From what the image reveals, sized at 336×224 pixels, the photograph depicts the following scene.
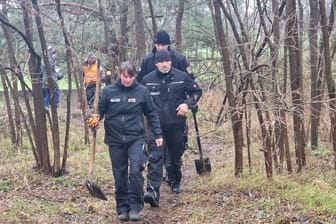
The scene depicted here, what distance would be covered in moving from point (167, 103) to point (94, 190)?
150cm

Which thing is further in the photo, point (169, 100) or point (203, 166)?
point (203, 166)

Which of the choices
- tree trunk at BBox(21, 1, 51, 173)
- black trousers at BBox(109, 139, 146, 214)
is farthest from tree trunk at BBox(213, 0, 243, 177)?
tree trunk at BBox(21, 1, 51, 173)

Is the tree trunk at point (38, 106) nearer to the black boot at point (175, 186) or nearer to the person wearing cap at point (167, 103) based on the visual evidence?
the person wearing cap at point (167, 103)

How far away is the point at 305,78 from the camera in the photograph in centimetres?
925

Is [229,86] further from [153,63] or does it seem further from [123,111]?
[123,111]

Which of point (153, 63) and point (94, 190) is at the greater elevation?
point (153, 63)

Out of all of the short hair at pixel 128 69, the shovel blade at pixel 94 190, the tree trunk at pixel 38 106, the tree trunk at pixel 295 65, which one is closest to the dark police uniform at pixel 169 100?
the shovel blade at pixel 94 190

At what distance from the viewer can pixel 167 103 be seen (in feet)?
22.7

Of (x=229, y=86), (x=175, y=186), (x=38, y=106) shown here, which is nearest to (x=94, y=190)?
(x=175, y=186)

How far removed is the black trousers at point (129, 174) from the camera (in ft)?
19.5

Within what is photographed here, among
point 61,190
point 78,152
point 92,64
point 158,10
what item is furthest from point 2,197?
point 158,10

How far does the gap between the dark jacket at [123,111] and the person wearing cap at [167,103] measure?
78 cm

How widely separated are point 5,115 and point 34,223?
8718mm

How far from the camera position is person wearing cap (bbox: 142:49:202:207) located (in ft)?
21.8
